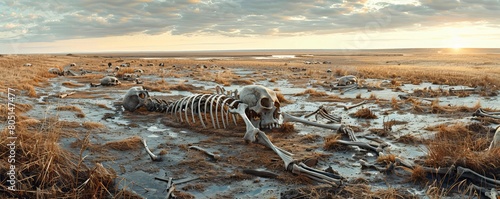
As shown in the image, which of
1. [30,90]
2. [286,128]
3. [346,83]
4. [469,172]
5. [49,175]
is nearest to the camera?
[49,175]

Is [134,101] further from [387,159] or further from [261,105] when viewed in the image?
[387,159]

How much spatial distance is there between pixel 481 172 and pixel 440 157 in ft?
1.72

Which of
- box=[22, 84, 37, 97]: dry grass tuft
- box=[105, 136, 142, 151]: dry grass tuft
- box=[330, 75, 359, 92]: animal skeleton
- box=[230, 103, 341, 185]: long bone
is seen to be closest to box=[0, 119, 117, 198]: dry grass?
box=[105, 136, 142, 151]: dry grass tuft

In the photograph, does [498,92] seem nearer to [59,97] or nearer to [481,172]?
[481,172]

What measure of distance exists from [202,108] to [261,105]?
6.41ft

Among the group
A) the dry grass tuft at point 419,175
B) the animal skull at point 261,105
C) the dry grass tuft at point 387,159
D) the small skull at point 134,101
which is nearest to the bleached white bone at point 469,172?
the dry grass tuft at point 419,175

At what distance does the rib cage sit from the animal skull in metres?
0.32

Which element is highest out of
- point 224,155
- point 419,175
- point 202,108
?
point 202,108

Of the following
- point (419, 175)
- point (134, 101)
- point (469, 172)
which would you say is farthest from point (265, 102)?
point (469, 172)

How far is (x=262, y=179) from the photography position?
201 inches

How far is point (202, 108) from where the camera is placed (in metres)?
9.23

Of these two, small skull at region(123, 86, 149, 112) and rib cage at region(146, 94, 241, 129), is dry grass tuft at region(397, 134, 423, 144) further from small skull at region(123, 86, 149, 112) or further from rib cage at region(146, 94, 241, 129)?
small skull at region(123, 86, 149, 112)

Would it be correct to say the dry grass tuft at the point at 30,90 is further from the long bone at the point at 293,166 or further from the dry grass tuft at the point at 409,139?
the dry grass tuft at the point at 409,139

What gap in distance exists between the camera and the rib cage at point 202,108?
26.8 ft
